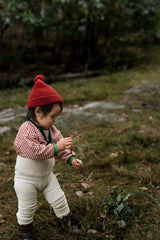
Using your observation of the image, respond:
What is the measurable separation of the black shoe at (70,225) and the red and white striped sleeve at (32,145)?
0.65 m

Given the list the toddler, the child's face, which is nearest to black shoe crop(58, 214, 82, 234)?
the toddler

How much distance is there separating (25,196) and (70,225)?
483 millimetres

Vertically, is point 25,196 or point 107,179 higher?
point 25,196

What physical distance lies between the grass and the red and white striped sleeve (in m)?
0.67

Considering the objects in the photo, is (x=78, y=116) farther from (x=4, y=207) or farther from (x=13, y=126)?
(x=4, y=207)

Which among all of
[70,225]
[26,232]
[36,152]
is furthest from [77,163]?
[26,232]

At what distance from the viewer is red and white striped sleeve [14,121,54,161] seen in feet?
6.40

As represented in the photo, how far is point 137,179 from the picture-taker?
2939 mm

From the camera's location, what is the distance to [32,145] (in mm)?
1958

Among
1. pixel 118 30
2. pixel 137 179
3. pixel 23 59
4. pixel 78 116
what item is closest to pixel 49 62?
pixel 23 59

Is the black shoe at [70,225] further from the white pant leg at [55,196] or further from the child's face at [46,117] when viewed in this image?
the child's face at [46,117]

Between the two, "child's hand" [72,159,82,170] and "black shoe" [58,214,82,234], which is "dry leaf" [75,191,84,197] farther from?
"child's hand" [72,159,82,170]

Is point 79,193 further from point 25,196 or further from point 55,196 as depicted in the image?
point 25,196

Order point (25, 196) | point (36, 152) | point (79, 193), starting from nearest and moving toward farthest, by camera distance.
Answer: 1. point (36, 152)
2. point (25, 196)
3. point (79, 193)
